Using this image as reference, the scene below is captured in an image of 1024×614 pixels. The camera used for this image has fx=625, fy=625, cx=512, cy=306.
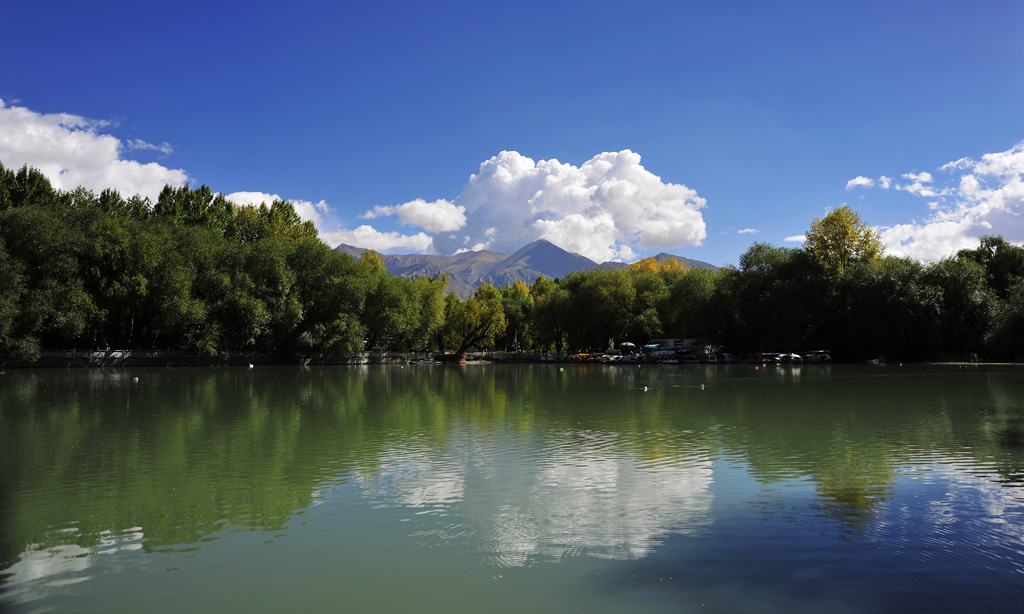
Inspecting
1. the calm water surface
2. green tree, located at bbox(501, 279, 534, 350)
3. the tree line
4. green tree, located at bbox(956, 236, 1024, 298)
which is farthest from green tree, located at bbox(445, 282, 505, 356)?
the calm water surface

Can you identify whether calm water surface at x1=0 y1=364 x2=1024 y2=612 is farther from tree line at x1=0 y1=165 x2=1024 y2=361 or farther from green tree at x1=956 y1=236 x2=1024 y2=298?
green tree at x1=956 y1=236 x2=1024 y2=298

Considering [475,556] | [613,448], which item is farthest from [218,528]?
[613,448]

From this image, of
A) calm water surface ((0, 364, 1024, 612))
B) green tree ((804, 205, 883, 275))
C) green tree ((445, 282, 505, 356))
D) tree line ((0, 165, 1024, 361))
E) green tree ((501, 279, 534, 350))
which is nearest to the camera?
calm water surface ((0, 364, 1024, 612))

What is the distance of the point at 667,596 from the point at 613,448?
30.7 feet

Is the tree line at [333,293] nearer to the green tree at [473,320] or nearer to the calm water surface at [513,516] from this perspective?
the green tree at [473,320]

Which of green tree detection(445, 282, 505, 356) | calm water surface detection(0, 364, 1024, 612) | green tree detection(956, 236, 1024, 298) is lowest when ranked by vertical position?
calm water surface detection(0, 364, 1024, 612)

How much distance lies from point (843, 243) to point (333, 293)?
67183 millimetres

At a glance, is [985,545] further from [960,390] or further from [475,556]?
[960,390]

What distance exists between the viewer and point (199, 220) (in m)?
82.1

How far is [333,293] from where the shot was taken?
79.1m

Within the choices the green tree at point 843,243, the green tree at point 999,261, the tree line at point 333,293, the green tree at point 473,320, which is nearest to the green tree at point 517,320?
the green tree at point 473,320

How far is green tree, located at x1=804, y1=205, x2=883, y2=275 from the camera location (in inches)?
3263

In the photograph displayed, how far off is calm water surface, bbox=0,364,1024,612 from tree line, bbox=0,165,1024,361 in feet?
151

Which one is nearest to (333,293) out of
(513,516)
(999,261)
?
(513,516)
